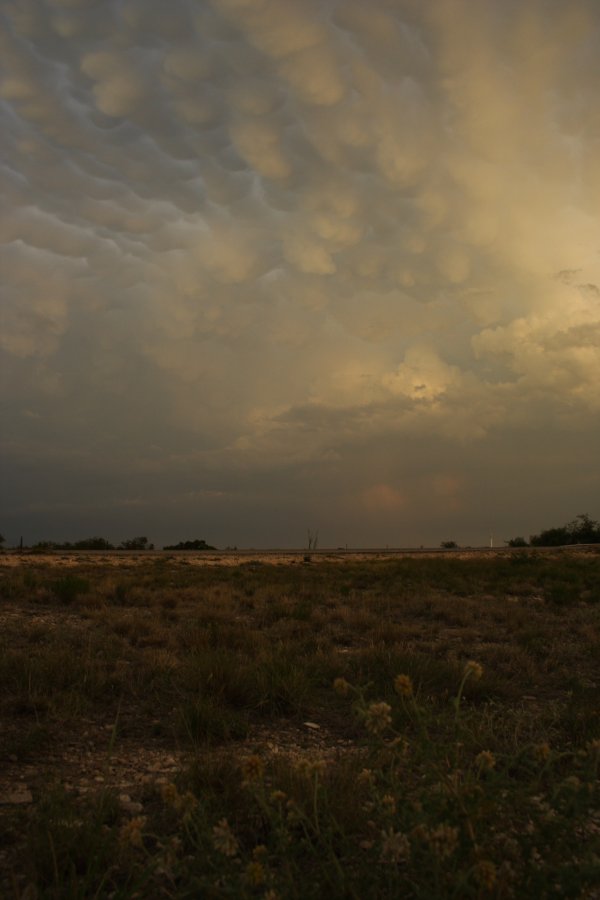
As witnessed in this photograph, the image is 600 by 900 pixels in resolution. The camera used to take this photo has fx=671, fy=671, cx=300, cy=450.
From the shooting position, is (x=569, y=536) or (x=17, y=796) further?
(x=569, y=536)

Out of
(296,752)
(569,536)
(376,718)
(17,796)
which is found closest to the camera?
(376,718)

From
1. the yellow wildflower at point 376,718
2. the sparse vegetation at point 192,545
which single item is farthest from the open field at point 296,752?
the sparse vegetation at point 192,545

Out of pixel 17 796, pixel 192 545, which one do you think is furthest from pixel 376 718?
pixel 192 545

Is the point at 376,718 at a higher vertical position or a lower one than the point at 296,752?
higher

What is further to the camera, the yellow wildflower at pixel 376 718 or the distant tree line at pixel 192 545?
the distant tree line at pixel 192 545

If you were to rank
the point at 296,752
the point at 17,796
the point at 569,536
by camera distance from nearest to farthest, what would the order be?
the point at 17,796 < the point at 296,752 < the point at 569,536

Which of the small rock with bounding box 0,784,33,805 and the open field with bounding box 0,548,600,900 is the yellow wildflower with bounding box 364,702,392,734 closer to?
the open field with bounding box 0,548,600,900

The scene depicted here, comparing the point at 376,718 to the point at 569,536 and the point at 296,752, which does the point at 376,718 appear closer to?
the point at 296,752

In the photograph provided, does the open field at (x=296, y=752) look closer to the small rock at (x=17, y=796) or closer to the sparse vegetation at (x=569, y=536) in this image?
the small rock at (x=17, y=796)

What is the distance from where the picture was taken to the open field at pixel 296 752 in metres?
2.98

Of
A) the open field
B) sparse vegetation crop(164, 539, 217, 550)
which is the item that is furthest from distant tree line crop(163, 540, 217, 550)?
the open field

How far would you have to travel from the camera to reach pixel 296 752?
250 inches

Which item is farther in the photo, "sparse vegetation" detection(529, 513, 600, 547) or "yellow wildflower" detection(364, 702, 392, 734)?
"sparse vegetation" detection(529, 513, 600, 547)

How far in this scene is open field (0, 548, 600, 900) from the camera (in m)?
2.98
